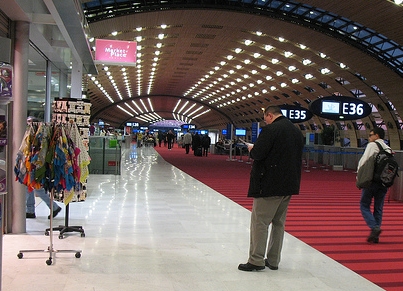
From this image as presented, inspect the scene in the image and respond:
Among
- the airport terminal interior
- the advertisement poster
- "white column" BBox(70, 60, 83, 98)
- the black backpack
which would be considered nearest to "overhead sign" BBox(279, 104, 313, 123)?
the airport terminal interior

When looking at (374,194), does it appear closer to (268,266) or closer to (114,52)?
(268,266)

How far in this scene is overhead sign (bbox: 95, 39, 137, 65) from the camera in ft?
41.5

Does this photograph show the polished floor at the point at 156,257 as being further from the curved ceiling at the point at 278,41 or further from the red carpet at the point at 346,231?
the curved ceiling at the point at 278,41

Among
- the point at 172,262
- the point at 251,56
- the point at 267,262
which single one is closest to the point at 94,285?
the point at 172,262


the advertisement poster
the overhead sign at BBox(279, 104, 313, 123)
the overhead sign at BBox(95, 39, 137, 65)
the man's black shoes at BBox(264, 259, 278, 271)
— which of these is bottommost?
the man's black shoes at BBox(264, 259, 278, 271)

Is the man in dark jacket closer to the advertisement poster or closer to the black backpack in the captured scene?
the black backpack

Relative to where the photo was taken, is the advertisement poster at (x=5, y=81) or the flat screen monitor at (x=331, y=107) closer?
the advertisement poster at (x=5, y=81)

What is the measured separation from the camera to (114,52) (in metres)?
12.8

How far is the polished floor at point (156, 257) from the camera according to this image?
427 centimetres

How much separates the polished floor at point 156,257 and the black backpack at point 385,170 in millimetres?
1447

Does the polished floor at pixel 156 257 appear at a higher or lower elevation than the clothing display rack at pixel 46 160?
lower

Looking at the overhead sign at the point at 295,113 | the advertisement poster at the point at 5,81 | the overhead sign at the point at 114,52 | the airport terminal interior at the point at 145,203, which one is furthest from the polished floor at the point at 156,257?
the overhead sign at the point at 295,113

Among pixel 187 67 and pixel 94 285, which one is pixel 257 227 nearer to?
pixel 94 285

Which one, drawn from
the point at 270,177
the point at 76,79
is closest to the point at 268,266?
the point at 270,177
